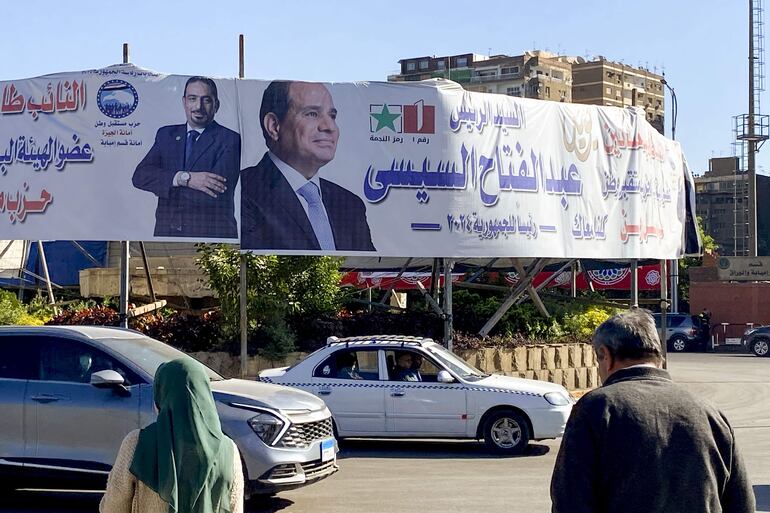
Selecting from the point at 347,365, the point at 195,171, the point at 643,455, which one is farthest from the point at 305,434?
the point at 195,171

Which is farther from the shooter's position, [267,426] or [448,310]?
[448,310]

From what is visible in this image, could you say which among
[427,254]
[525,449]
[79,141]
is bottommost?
[525,449]

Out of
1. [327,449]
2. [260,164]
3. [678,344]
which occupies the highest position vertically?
[260,164]

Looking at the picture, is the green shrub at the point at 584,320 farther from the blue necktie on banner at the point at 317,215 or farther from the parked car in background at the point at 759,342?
the parked car in background at the point at 759,342

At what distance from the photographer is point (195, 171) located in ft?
54.6

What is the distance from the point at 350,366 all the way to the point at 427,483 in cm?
269

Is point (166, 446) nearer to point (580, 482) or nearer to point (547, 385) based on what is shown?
point (580, 482)

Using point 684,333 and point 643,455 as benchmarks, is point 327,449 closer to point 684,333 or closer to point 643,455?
point 643,455

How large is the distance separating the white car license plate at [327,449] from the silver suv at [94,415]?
0.06 ft

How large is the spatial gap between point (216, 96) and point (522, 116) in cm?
536

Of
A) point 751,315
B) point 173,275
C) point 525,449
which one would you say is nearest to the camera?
point 525,449

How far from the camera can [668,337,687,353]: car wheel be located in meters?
44.1

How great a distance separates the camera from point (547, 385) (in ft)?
47.3

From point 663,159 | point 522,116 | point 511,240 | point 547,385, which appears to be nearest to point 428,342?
point 547,385
